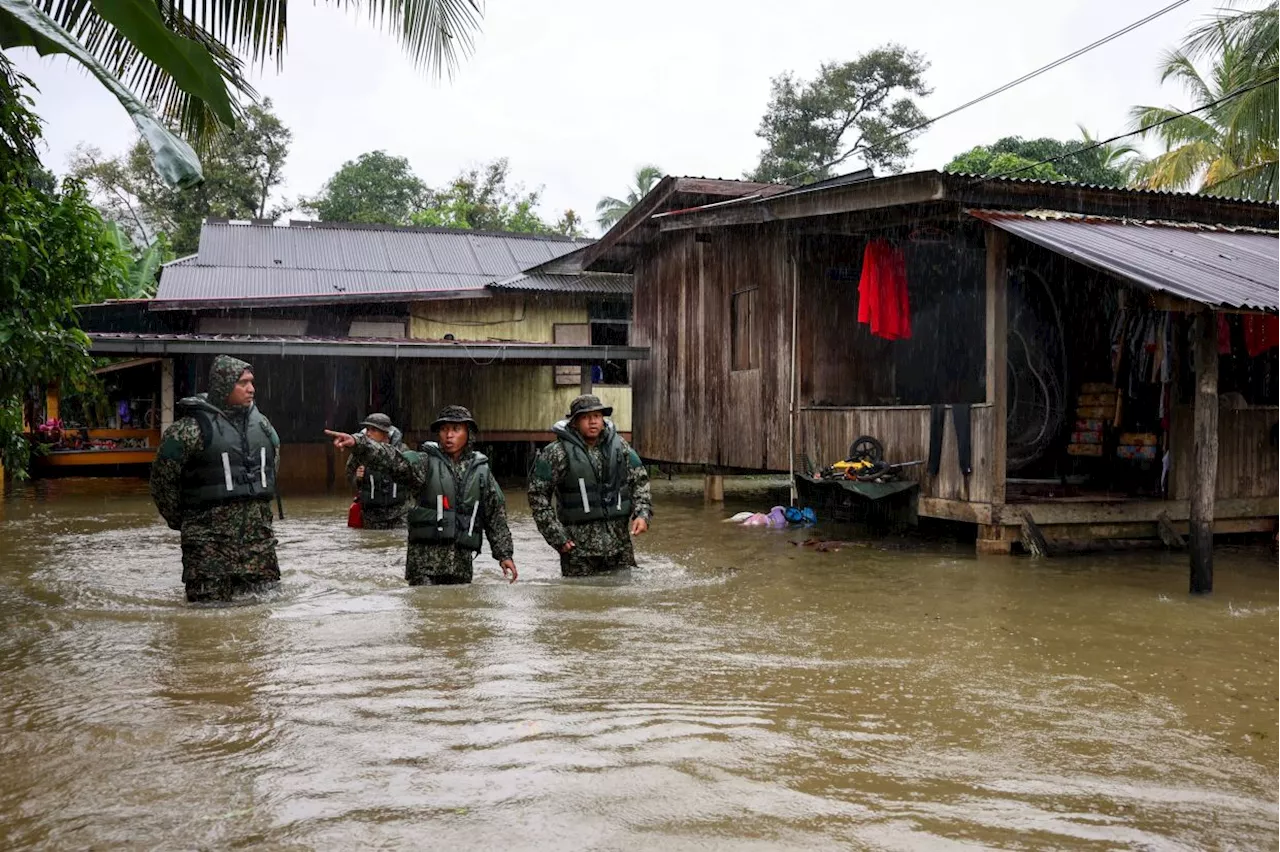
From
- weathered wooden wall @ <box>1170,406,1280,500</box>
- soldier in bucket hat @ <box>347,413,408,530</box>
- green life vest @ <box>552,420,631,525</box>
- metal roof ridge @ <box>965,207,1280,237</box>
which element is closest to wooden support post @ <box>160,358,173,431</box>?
soldier in bucket hat @ <box>347,413,408,530</box>

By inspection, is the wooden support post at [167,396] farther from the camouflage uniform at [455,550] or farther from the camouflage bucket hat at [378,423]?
the camouflage uniform at [455,550]

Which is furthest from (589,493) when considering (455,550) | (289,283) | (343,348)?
(289,283)

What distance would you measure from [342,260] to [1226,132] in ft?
61.3

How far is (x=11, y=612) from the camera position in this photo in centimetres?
744

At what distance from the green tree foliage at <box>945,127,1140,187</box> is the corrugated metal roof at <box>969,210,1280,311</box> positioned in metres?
15.8

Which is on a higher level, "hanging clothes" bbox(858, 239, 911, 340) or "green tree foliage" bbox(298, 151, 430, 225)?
"green tree foliage" bbox(298, 151, 430, 225)

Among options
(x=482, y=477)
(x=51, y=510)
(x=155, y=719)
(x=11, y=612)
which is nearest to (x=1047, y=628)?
(x=482, y=477)

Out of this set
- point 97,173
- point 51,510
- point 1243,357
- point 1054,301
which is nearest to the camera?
point 1243,357

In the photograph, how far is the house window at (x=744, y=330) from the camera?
1466 cm

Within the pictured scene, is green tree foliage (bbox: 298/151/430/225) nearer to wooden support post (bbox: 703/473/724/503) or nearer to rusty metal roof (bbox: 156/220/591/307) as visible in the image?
rusty metal roof (bbox: 156/220/591/307)

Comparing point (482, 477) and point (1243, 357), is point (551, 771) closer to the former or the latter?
point (482, 477)

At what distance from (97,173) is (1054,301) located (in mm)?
30776

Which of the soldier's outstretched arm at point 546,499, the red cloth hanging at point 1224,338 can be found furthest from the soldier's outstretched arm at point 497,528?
the red cloth hanging at point 1224,338

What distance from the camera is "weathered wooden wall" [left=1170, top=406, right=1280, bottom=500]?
1070 centimetres
